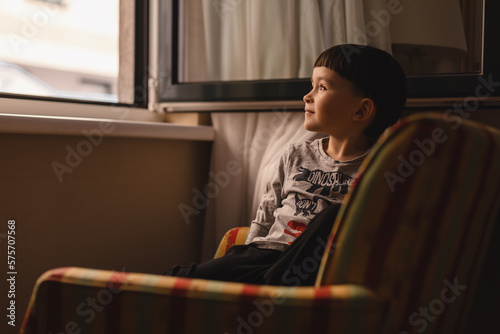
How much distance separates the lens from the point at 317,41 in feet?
5.00

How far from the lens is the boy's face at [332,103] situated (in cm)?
121

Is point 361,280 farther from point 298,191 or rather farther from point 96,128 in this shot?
point 96,128

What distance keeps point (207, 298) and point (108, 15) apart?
61.8 inches

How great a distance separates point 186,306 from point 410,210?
12.9 inches

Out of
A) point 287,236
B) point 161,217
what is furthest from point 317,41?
point 161,217

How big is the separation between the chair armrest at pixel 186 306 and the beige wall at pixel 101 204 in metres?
0.64

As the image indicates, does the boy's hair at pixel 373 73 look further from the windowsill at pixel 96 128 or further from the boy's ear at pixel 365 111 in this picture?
the windowsill at pixel 96 128

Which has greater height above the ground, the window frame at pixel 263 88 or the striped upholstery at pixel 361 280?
the window frame at pixel 263 88

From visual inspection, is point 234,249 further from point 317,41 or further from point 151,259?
point 317,41

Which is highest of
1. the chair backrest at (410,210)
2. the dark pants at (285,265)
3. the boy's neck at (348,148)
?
the boy's neck at (348,148)

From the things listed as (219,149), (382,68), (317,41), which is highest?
(317,41)

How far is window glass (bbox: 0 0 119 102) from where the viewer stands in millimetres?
1538

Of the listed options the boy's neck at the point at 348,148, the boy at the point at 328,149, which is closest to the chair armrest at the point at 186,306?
the boy at the point at 328,149

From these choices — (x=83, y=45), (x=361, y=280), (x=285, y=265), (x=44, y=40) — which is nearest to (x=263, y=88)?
(x=285, y=265)
